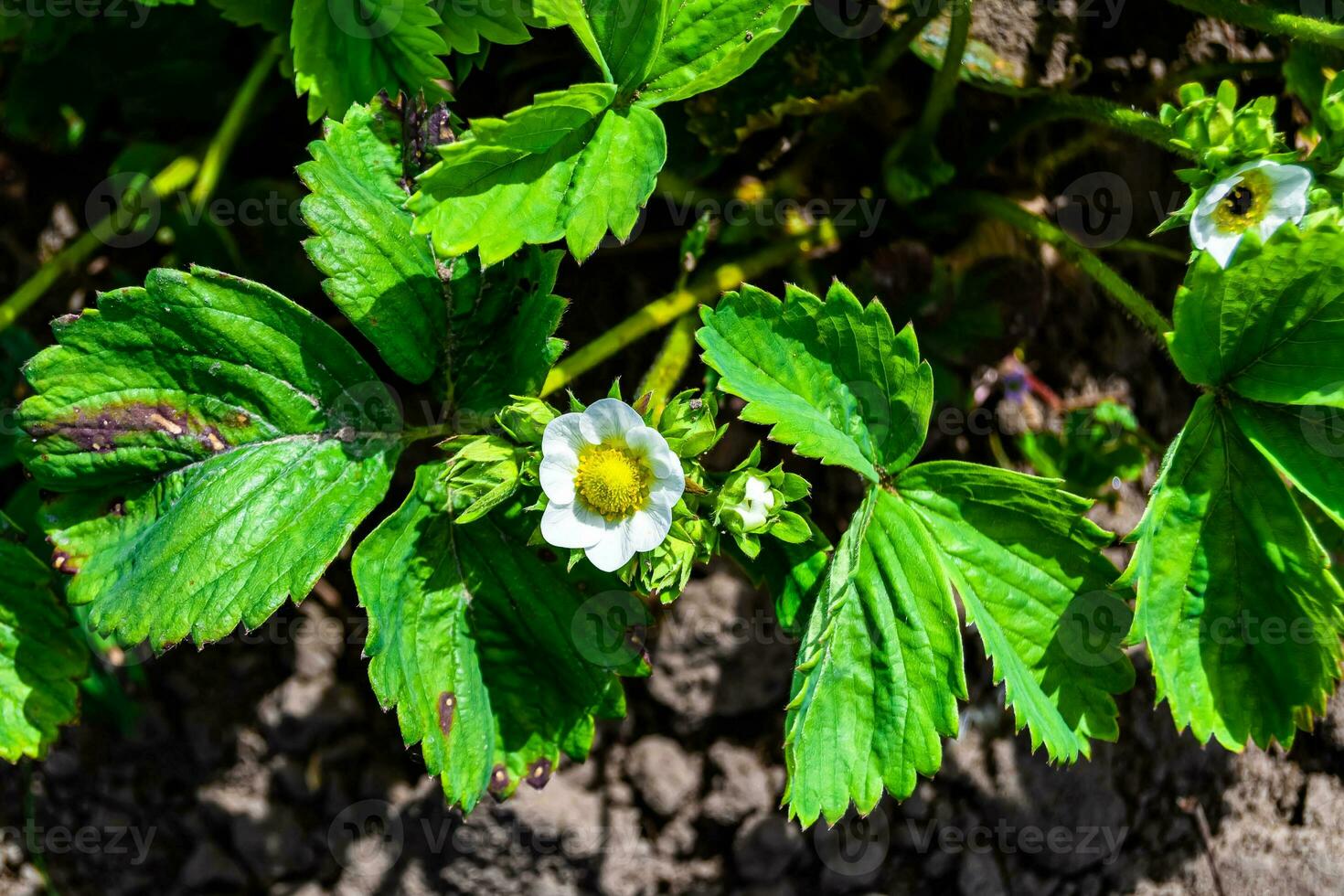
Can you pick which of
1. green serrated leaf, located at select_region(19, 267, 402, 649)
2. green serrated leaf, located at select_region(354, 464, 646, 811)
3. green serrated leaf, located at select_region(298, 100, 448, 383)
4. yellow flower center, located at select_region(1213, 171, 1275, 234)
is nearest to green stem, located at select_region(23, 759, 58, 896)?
green serrated leaf, located at select_region(19, 267, 402, 649)

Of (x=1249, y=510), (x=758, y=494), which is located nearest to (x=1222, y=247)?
(x=1249, y=510)

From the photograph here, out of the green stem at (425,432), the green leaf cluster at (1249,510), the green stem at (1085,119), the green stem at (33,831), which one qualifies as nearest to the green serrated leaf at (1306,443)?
the green leaf cluster at (1249,510)

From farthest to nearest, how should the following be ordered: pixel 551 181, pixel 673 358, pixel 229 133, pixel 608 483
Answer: pixel 229 133 → pixel 673 358 → pixel 551 181 → pixel 608 483

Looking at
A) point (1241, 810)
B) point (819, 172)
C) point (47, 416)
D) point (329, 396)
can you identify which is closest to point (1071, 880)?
point (1241, 810)

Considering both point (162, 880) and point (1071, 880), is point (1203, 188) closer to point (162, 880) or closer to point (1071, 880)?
point (1071, 880)

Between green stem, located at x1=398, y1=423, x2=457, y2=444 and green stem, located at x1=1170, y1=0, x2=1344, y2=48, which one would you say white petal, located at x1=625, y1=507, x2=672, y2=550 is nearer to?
green stem, located at x1=398, y1=423, x2=457, y2=444

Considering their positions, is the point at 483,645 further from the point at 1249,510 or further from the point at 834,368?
the point at 1249,510
